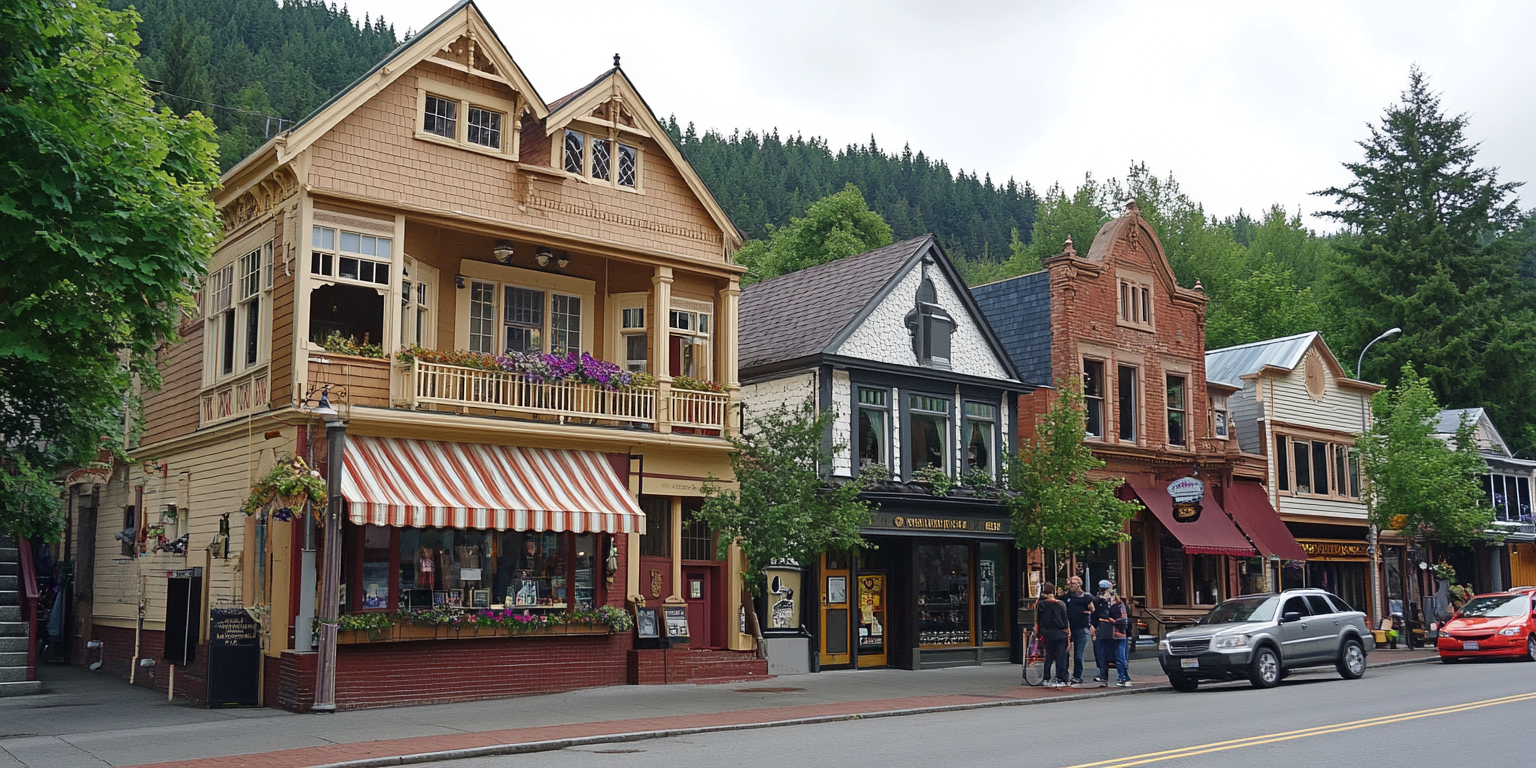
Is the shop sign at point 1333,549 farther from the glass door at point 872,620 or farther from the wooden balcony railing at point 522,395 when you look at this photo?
the wooden balcony railing at point 522,395

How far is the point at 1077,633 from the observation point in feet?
70.6

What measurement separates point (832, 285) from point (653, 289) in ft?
19.9

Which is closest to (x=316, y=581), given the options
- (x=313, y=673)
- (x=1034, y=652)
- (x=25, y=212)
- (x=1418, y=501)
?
(x=313, y=673)

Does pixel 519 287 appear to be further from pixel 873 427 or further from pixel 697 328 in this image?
pixel 873 427

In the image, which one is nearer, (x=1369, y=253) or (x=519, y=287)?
(x=519, y=287)

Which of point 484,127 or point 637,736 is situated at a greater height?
point 484,127

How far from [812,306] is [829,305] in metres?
0.63

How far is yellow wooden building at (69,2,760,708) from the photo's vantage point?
18266 mm

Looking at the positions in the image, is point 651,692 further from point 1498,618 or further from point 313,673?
point 1498,618

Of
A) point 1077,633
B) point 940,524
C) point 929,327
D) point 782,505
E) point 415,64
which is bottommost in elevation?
point 1077,633

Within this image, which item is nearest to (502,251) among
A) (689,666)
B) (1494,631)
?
(689,666)

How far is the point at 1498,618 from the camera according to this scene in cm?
2653

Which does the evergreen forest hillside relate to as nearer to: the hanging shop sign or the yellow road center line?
the hanging shop sign

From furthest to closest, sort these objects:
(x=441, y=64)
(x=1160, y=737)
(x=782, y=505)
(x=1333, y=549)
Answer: (x=1333, y=549) < (x=782, y=505) < (x=441, y=64) < (x=1160, y=737)
